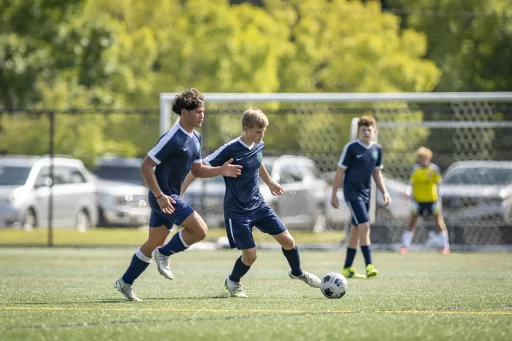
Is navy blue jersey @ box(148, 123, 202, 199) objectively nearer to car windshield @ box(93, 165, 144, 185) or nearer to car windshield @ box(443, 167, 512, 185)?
car windshield @ box(443, 167, 512, 185)

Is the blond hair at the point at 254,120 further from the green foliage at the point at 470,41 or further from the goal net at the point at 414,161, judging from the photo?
the green foliage at the point at 470,41

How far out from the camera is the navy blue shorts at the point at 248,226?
8.95 metres

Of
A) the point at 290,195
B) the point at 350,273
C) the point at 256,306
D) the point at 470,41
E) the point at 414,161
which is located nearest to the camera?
the point at 256,306

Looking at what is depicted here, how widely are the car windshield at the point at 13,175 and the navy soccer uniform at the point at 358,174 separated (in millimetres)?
12384

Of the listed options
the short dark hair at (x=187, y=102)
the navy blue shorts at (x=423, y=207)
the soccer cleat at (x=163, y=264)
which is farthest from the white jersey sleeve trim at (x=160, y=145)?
the navy blue shorts at (x=423, y=207)

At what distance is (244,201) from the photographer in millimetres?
8984

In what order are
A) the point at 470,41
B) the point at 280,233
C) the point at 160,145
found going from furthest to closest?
the point at 470,41 < the point at 280,233 < the point at 160,145

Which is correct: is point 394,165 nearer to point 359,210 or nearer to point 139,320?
Result: point 359,210

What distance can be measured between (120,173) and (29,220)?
19.5 ft

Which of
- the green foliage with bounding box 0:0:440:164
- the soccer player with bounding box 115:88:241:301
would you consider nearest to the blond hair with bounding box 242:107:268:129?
the soccer player with bounding box 115:88:241:301

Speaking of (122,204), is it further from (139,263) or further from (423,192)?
(139,263)

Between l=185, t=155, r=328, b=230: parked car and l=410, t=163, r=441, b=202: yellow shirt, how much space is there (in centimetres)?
426

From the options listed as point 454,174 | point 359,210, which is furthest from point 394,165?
point 359,210

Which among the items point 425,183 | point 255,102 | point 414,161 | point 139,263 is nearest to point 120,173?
point 255,102
